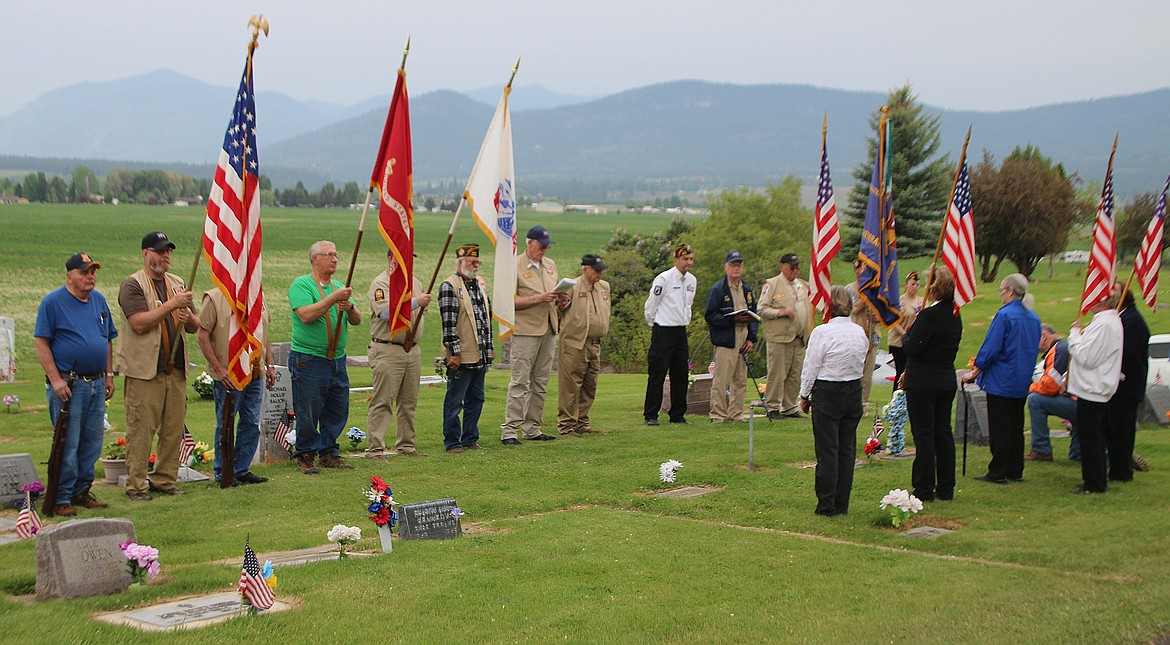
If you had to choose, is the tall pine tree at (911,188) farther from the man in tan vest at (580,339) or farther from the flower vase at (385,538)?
the flower vase at (385,538)

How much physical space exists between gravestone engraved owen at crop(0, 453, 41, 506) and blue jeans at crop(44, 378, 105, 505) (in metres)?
0.65

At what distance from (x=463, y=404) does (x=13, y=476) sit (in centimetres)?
522

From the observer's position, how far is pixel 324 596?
7098mm

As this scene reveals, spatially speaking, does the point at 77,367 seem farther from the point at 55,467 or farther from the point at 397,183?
the point at 397,183

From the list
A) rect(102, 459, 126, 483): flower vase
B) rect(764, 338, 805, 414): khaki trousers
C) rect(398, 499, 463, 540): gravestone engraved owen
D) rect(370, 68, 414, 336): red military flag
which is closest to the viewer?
rect(398, 499, 463, 540): gravestone engraved owen

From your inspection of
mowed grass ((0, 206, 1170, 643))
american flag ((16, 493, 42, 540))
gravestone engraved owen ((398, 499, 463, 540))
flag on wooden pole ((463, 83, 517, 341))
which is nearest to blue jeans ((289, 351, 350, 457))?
mowed grass ((0, 206, 1170, 643))

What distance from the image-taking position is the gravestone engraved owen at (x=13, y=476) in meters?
10.4

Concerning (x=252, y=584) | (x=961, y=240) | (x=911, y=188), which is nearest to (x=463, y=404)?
(x=961, y=240)

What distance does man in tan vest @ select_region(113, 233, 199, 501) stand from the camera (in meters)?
10.6

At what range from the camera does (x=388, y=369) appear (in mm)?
12922

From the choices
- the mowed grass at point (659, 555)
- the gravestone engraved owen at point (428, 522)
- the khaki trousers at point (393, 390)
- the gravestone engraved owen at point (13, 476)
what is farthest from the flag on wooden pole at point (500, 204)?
the gravestone engraved owen at point (13, 476)

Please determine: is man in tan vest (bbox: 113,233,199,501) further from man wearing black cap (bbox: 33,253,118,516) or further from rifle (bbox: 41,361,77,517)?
rifle (bbox: 41,361,77,517)

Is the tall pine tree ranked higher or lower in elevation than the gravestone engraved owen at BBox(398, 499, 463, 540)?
higher

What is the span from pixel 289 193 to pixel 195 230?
96497 millimetres
